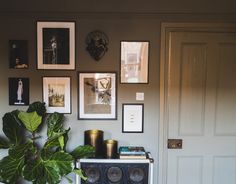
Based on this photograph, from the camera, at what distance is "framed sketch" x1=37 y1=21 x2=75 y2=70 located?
104 inches

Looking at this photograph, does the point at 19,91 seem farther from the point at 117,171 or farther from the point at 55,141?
the point at 117,171

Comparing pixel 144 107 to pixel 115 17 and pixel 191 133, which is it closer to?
pixel 191 133

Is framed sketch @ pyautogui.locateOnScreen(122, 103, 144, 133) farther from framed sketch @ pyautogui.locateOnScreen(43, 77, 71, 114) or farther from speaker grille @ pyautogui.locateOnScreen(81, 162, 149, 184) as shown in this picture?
framed sketch @ pyautogui.locateOnScreen(43, 77, 71, 114)

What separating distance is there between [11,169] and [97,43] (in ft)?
4.51

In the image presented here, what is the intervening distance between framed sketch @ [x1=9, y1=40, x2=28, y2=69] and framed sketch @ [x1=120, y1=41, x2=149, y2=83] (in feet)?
3.16

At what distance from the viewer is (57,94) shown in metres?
2.71

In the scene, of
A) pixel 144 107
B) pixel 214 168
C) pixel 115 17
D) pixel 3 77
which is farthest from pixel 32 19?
pixel 214 168

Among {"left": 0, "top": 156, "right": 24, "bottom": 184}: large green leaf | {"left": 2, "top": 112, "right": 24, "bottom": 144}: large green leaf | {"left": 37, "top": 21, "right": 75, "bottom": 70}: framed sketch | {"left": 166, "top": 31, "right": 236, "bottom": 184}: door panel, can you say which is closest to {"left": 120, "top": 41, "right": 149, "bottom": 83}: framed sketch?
{"left": 166, "top": 31, "right": 236, "bottom": 184}: door panel

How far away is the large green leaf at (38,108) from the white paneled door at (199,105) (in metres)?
1.17

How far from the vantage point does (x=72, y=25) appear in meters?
2.65

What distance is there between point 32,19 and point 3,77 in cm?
65

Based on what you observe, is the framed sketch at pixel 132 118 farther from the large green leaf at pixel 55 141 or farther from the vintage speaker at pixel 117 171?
the large green leaf at pixel 55 141

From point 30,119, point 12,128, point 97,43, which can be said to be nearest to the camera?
point 30,119

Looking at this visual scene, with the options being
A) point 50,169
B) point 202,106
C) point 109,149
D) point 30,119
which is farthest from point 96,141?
point 202,106
